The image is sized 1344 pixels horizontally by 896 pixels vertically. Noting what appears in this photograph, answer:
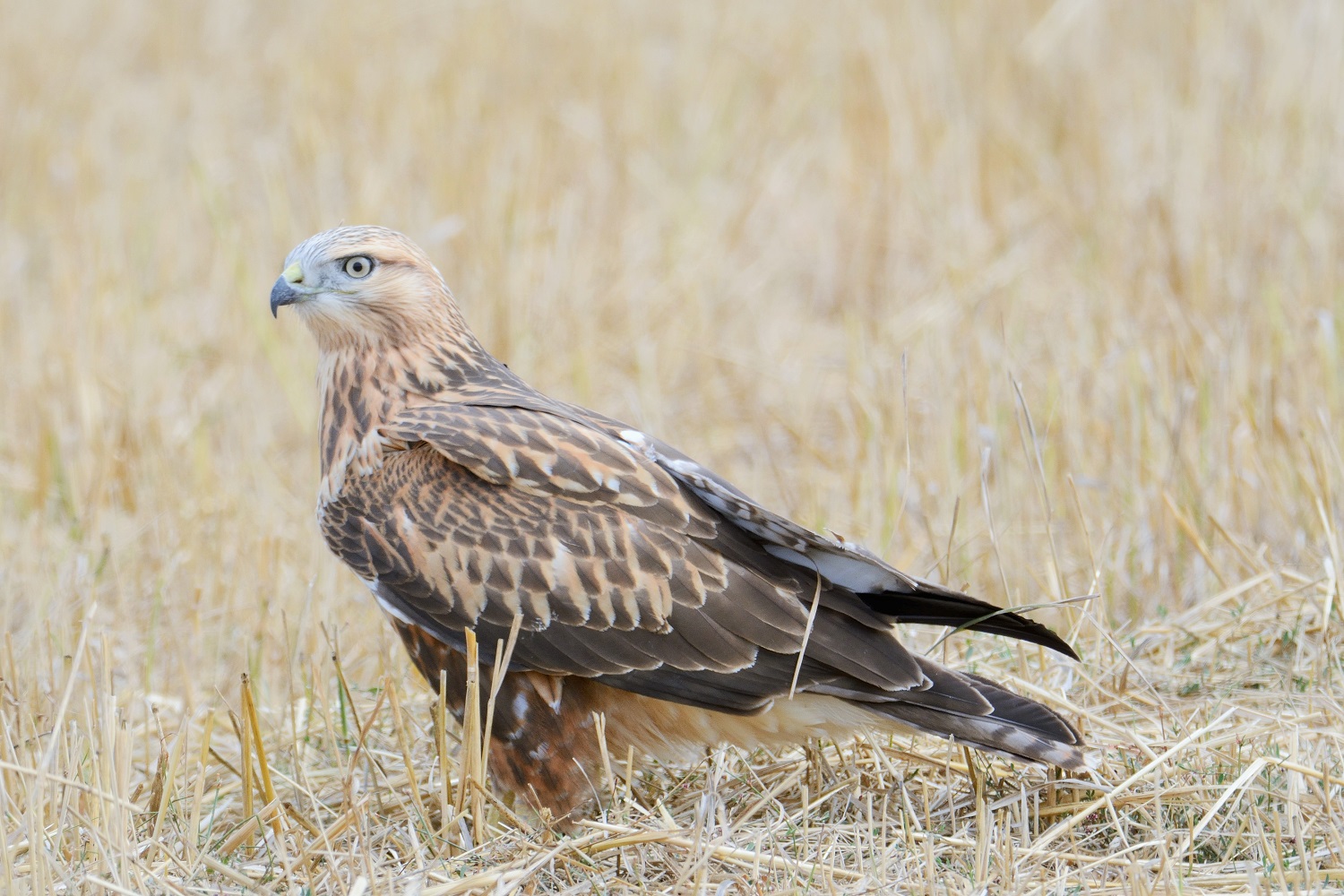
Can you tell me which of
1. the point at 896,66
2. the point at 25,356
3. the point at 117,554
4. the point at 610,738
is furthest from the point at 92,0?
the point at 610,738

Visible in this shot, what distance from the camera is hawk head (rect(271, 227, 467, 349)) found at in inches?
154

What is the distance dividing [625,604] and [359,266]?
3.94 feet

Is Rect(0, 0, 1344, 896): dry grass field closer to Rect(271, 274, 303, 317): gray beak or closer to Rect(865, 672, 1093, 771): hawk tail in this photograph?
Rect(865, 672, 1093, 771): hawk tail

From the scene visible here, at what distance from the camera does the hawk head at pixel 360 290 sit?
3916 mm

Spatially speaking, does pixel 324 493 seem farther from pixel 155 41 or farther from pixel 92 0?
pixel 92 0

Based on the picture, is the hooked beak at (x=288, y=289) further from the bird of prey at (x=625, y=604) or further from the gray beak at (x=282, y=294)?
the bird of prey at (x=625, y=604)

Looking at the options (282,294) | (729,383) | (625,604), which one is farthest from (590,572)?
(729,383)

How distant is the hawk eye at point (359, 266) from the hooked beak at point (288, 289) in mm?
123

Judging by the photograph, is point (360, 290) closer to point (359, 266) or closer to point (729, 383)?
point (359, 266)

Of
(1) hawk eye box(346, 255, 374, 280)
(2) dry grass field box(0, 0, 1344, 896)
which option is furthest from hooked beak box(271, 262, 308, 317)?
(2) dry grass field box(0, 0, 1344, 896)

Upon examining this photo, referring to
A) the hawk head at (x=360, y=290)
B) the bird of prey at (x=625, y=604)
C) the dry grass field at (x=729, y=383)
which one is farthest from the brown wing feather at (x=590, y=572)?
the hawk head at (x=360, y=290)

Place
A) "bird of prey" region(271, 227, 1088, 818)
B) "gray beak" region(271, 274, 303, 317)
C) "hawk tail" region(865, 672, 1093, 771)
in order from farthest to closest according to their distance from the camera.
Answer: "gray beak" region(271, 274, 303, 317)
"bird of prey" region(271, 227, 1088, 818)
"hawk tail" region(865, 672, 1093, 771)

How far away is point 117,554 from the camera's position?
5348 millimetres

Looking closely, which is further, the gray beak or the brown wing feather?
the gray beak
